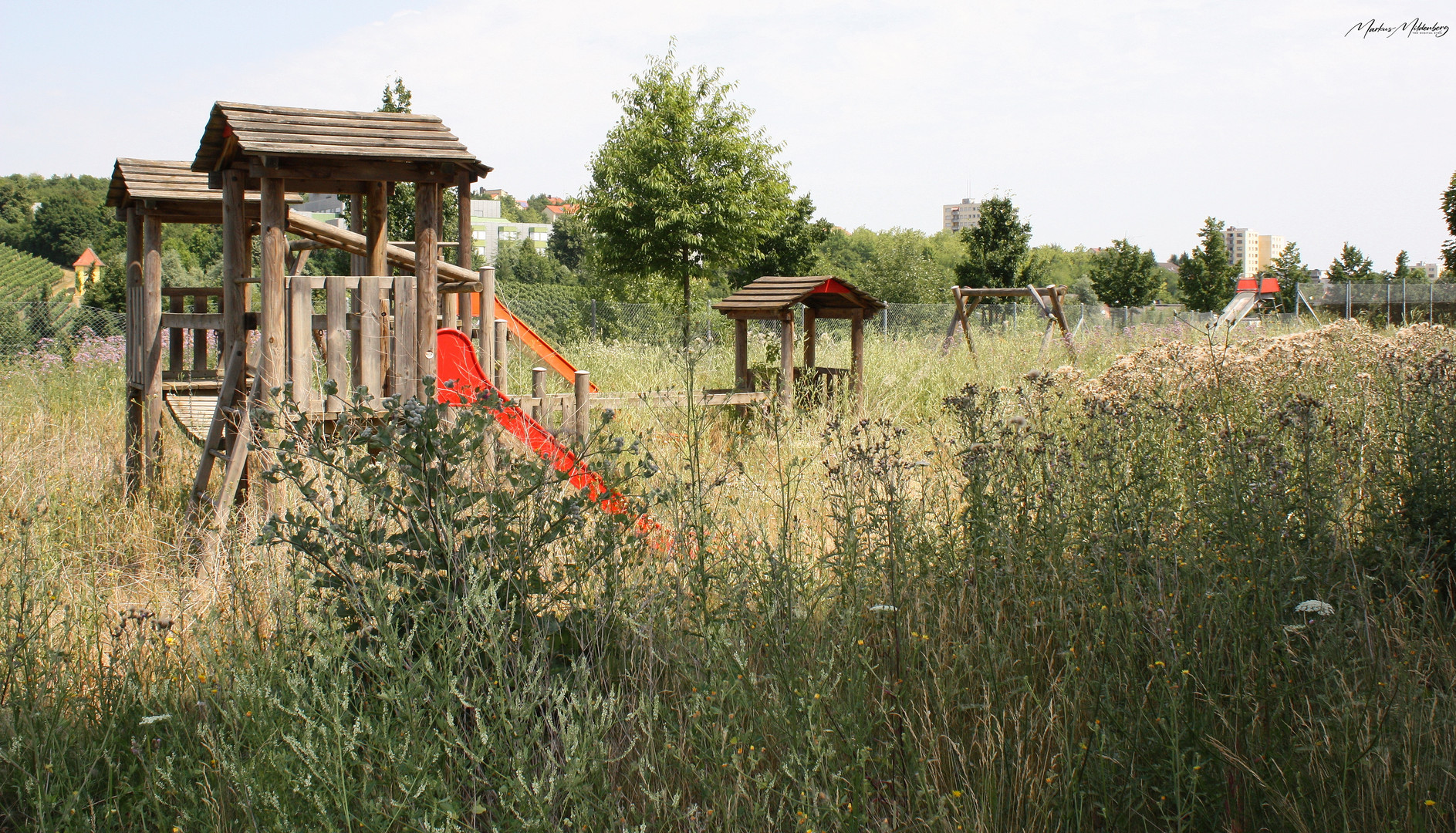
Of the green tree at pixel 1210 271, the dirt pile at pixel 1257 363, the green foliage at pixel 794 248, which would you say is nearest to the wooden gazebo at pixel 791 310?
the dirt pile at pixel 1257 363

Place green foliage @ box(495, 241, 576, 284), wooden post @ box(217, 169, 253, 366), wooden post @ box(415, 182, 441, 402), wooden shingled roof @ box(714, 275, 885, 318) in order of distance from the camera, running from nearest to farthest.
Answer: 1. wooden post @ box(415, 182, 441, 402)
2. wooden post @ box(217, 169, 253, 366)
3. wooden shingled roof @ box(714, 275, 885, 318)
4. green foliage @ box(495, 241, 576, 284)

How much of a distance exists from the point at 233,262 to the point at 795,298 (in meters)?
5.32

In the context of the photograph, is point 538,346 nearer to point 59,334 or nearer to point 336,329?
point 59,334

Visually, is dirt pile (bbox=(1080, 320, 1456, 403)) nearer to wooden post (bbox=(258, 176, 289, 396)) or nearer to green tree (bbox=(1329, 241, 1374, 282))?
wooden post (bbox=(258, 176, 289, 396))

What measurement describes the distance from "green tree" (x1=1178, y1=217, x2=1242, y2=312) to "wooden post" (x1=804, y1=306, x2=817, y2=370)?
28.1m

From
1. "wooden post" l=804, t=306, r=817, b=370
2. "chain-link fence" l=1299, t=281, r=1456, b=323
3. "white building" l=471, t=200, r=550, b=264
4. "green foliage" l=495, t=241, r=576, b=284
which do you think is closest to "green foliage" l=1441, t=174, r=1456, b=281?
"chain-link fence" l=1299, t=281, r=1456, b=323

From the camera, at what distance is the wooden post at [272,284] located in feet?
17.5

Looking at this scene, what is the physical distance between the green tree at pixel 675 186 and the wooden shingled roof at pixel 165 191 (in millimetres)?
13663

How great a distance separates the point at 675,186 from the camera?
69.0 feet

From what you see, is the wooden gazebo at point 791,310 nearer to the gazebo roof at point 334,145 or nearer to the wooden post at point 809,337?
the wooden post at point 809,337

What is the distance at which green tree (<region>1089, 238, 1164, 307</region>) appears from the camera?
36.8 meters

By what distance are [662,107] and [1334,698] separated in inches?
820

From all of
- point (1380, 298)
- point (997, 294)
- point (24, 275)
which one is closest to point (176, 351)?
point (997, 294)

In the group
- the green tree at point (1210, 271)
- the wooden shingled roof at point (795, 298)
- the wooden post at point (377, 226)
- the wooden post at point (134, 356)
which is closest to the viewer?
the wooden post at point (377, 226)
